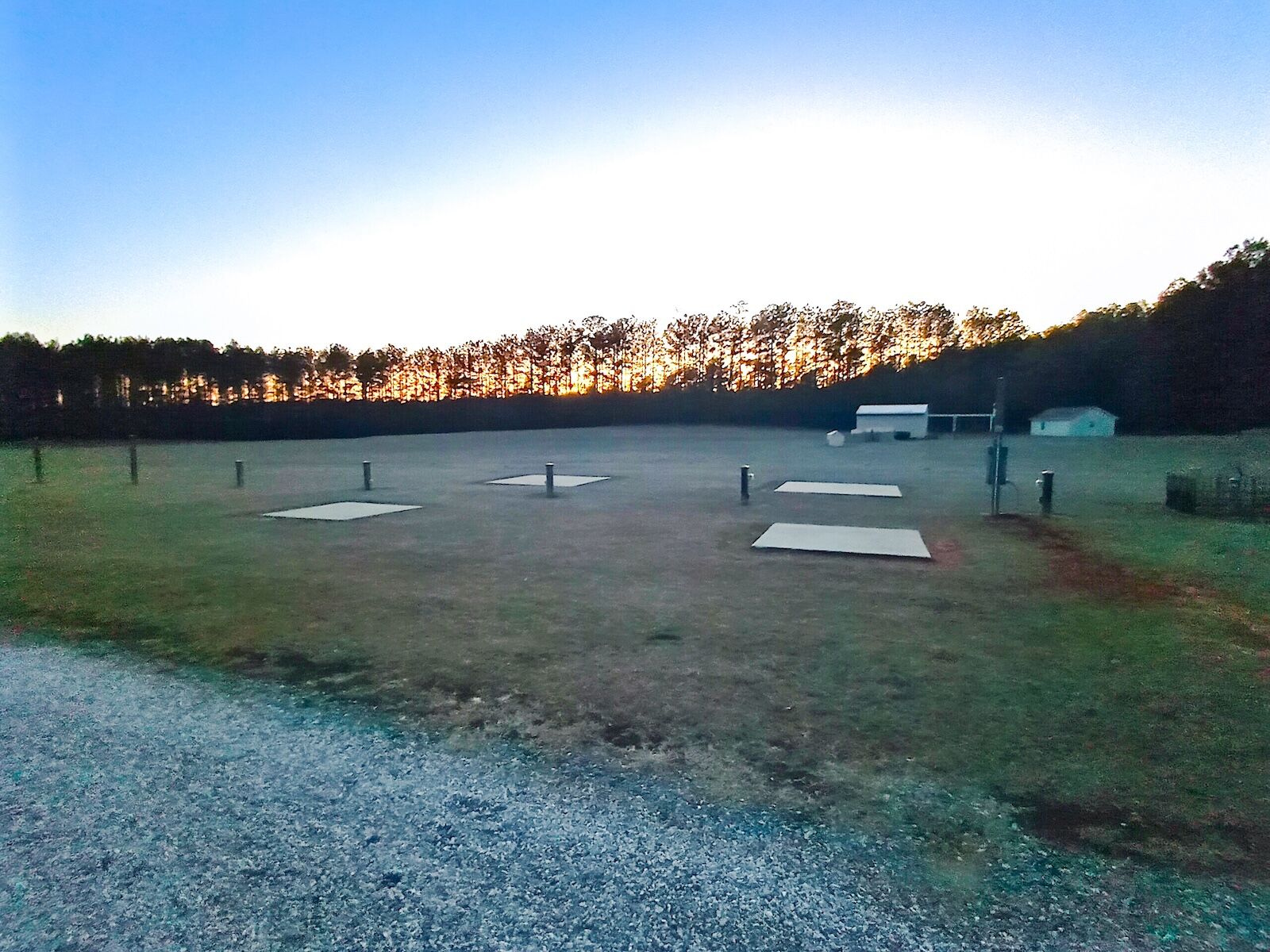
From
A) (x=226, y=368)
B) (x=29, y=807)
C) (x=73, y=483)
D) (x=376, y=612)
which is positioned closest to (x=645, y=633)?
(x=376, y=612)

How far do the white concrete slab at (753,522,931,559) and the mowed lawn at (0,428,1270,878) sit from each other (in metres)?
0.40

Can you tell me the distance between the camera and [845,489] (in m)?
18.6

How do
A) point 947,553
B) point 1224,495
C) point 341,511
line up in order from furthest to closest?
point 341,511
point 1224,495
point 947,553

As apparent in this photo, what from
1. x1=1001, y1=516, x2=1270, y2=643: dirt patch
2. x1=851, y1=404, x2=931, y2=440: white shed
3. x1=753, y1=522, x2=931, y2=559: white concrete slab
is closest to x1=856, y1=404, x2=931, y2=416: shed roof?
x1=851, y1=404, x2=931, y2=440: white shed

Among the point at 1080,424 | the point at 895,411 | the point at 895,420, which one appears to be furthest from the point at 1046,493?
the point at 1080,424

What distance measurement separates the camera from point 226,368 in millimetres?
81438

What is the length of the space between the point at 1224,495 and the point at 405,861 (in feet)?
58.4

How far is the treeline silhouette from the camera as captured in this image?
5797 centimetres

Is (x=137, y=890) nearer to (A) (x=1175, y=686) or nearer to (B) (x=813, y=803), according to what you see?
(B) (x=813, y=803)

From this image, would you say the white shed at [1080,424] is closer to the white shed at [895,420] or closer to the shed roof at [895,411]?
the shed roof at [895,411]

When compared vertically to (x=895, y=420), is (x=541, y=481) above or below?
below

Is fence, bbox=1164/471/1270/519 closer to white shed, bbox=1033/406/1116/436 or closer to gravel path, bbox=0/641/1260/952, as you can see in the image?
gravel path, bbox=0/641/1260/952

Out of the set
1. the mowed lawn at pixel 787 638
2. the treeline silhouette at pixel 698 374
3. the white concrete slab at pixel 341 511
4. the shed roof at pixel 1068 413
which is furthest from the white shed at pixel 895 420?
the white concrete slab at pixel 341 511

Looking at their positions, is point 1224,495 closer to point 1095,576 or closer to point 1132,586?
point 1095,576
